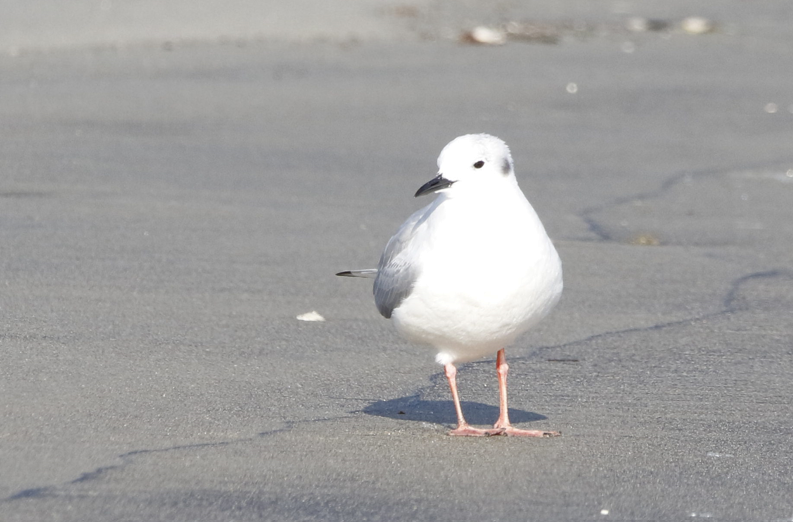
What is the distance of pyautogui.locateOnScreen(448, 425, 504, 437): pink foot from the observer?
4.13 m

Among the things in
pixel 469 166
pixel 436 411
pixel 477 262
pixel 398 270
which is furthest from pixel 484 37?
pixel 477 262

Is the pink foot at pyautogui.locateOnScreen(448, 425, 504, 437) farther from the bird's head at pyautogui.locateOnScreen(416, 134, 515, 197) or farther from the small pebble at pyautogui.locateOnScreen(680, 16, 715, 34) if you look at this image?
the small pebble at pyautogui.locateOnScreen(680, 16, 715, 34)

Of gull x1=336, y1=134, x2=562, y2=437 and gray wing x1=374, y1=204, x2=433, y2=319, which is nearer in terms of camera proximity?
gull x1=336, y1=134, x2=562, y2=437

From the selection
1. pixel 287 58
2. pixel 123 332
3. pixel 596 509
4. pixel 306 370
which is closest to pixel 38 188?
pixel 123 332

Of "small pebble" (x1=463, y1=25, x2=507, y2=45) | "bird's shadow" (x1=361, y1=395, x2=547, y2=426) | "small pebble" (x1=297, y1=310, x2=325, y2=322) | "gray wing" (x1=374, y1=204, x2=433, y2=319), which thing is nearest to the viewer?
"gray wing" (x1=374, y1=204, x2=433, y2=319)

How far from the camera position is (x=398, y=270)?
4164mm

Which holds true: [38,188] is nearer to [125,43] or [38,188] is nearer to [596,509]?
[596,509]

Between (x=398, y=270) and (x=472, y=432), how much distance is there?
608mm

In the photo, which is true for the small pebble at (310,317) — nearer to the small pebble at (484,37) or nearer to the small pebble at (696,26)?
the small pebble at (484,37)

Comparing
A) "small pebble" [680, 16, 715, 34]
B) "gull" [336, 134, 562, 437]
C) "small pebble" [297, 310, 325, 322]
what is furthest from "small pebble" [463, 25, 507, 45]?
"gull" [336, 134, 562, 437]

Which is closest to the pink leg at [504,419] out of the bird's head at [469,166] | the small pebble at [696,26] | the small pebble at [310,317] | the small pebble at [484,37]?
the bird's head at [469,166]

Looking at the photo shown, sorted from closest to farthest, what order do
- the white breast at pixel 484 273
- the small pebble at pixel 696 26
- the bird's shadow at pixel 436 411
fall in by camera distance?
the white breast at pixel 484 273 < the bird's shadow at pixel 436 411 < the small pebble at pixel 696 26

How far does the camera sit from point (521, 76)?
11.8 meters

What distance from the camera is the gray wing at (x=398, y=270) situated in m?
4.08
